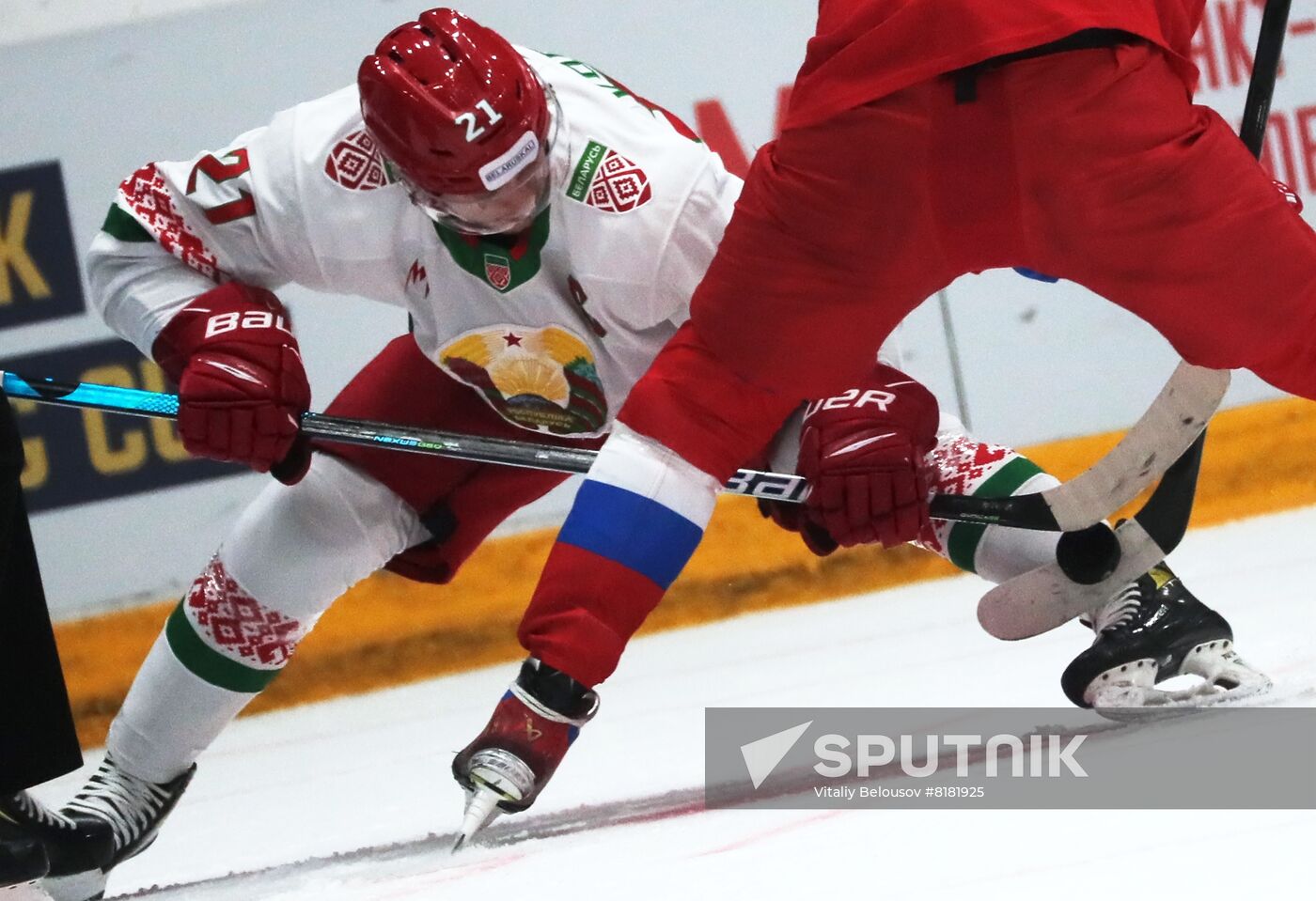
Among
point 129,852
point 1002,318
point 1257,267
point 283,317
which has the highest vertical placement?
point 1257,267

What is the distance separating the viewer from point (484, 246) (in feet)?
6.12

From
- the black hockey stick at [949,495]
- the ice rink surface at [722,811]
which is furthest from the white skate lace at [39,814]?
the black hockey stick at [949,495]

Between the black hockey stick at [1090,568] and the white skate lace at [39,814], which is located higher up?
the black hockey stick at [1090,568]

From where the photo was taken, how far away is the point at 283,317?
1992 mm

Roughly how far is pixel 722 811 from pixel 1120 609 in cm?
49

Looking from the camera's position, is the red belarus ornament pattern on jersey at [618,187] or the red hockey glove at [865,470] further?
the red belarus ornament pattern on jersey at [618,187]

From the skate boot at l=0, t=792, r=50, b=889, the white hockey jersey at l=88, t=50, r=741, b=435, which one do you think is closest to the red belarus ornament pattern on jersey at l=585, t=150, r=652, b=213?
the white hockey jersey at l=88, t=50, r=741, b=435

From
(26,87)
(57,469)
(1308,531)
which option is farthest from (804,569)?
(26,87)

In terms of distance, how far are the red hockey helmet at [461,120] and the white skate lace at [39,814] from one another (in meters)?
0.75

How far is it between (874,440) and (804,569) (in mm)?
1615

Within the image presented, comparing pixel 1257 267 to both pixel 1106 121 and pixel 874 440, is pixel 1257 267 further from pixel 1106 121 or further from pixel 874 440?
pixel 874 440

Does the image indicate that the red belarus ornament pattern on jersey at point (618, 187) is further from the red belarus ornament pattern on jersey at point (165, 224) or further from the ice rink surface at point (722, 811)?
the ice rink surface at point (722, 811)

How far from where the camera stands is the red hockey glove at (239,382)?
1866 mm

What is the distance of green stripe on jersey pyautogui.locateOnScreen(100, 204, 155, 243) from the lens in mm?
2031
